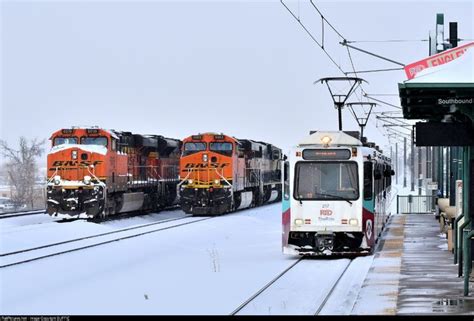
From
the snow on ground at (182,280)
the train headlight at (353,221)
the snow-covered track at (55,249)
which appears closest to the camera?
the snow on ground at (182,280)

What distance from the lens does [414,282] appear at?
54.5ft

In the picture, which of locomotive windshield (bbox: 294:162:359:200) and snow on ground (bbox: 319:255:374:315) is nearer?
snow on ground (bbox: 319:255:374:315)

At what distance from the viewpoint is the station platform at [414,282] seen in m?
13.6

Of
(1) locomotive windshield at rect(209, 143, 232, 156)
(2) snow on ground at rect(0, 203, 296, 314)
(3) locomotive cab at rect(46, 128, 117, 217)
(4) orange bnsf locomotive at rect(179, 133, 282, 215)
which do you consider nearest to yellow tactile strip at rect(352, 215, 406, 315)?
(2) snow on ground at rect(0, 203, 296, 314)

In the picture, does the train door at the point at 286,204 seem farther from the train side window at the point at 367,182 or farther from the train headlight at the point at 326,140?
the train side window at the point at 367,182

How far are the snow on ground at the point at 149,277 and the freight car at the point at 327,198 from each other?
0.88 metres

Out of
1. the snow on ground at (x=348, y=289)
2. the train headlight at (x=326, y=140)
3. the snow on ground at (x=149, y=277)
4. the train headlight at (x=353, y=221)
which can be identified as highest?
the train headlight at (x=326, y=140)

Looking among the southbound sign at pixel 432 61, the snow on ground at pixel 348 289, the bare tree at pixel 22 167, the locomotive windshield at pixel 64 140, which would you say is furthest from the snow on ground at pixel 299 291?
the bare tree at pixel 22 167

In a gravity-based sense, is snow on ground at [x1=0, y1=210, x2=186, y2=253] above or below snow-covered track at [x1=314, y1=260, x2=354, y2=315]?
above

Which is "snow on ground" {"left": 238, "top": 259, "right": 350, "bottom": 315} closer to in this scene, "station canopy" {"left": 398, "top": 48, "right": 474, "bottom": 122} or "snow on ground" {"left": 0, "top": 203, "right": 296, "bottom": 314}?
"snow on ground" {"left": 0, "top": 203, "right": 296, "bottom": 314}

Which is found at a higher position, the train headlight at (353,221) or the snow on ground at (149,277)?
the train headlight at (353,221)

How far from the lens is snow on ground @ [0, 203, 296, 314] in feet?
49.2

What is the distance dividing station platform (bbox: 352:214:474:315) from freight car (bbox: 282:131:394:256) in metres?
0.99

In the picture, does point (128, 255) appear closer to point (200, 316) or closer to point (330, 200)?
point (330, 200)
